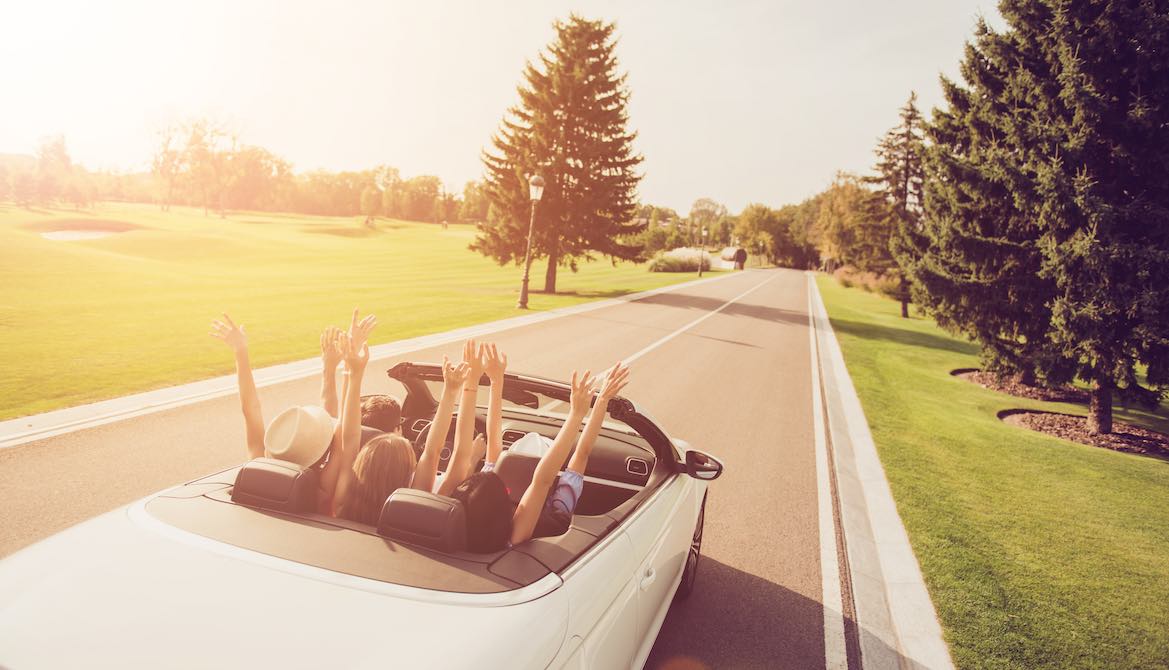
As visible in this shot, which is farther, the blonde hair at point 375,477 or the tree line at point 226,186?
the tree line at point 226,186

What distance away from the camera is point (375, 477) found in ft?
8.14

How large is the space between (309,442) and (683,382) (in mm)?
9633

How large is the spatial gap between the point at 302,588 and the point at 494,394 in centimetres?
130

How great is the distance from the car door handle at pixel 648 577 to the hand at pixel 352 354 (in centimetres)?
173

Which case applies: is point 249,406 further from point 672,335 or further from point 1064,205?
point 672,335

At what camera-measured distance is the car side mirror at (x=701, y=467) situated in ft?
11.7

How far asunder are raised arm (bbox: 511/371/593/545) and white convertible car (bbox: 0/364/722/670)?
94 millimetres

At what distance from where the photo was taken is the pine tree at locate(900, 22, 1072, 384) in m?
11.6

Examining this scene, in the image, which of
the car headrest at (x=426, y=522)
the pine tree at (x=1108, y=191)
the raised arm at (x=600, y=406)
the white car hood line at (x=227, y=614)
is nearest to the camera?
the white car hood line at (x=227, y=614)

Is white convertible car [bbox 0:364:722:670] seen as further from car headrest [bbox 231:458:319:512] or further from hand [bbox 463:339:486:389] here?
hand [bbox 463:339:486:389]

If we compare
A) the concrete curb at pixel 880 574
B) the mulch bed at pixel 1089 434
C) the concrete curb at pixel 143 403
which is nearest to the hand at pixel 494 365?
the concrete curb at pixel 880 574

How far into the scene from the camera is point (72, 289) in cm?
1920

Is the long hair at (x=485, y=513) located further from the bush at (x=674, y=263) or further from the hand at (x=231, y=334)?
the bush at (x=674, y=263)

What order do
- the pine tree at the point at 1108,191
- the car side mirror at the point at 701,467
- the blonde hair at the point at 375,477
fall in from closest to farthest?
the blonde hair at the point at 375,477, the car side mirror at the point at 701,467, the pine tree at the point at 1108,191
